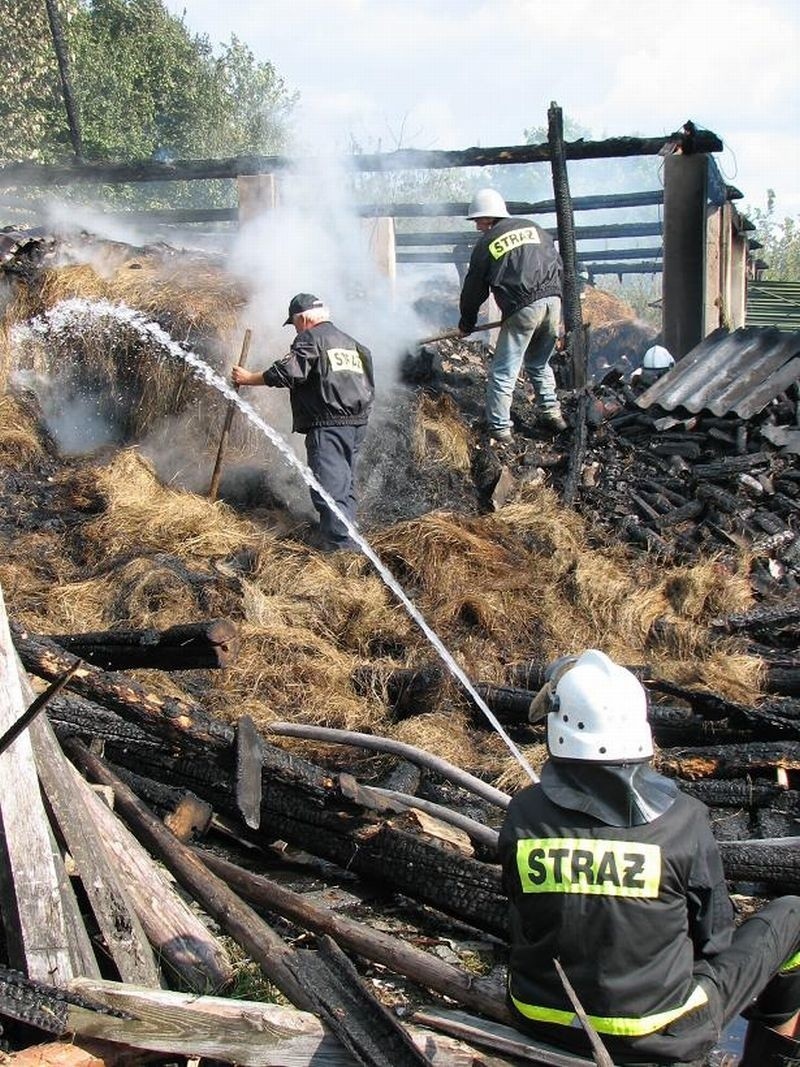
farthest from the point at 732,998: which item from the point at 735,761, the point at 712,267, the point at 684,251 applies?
the point at 684,251

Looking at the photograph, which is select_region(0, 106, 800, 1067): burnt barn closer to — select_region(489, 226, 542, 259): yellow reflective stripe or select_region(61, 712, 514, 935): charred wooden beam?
select_region(61, 712, 514, 935): charred wooden beam

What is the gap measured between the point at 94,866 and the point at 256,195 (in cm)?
998

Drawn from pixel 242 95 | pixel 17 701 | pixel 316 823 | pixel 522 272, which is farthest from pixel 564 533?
pixel 242 95

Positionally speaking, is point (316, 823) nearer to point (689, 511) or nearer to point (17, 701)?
point (17, 701)

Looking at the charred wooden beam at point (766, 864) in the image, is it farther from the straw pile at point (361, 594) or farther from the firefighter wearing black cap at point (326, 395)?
the firefighter wearing black cap at point (326, 395)

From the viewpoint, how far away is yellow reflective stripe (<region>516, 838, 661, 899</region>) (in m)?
3.44

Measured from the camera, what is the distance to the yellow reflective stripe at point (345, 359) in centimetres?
898

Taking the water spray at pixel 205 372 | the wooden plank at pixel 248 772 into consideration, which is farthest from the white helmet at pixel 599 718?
the water spray at pixel 205 372

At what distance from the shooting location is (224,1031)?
3.72 meters

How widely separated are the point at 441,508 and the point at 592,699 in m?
6.00

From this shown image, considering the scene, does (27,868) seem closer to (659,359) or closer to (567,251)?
(567,251)

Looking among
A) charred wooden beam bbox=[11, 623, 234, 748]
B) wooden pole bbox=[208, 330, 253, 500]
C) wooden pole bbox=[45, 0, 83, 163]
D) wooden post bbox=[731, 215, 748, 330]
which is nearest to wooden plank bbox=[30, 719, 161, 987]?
charred wooden beam bbox=[11, 623, 234, 748]

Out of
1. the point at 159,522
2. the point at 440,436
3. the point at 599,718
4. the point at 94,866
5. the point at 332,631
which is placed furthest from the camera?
the point at 440,436

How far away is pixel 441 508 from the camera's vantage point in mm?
9547
